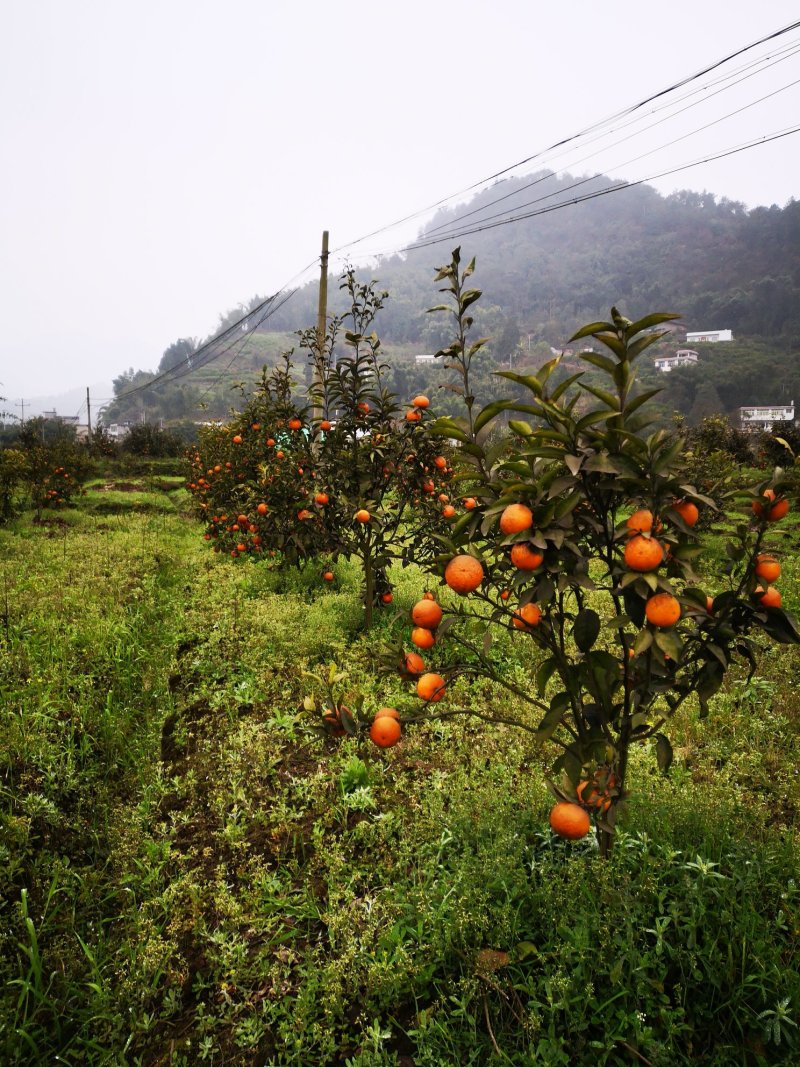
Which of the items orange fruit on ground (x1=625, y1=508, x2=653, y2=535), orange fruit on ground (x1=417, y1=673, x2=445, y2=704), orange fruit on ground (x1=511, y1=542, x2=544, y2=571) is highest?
orange fruit on ground (x1=625, y1=508, x2=653, y2=535)

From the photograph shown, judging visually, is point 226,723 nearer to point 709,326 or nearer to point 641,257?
point 709,326

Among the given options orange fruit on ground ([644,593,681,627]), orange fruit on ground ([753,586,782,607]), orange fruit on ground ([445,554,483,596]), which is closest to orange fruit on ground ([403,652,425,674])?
orange fruit on ground ([445,554,483,596])

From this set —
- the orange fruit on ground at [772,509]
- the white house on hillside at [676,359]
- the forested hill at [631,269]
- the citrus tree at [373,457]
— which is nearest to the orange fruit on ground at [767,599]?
the orange fruit on ground at [772,509]

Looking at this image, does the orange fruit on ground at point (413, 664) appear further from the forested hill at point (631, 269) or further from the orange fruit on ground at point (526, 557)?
the forested hill at point (631, 269)

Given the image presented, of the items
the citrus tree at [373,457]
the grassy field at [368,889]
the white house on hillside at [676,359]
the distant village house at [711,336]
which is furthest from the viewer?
the distant village house at [711,336]

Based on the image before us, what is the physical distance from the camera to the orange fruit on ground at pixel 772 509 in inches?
58.3

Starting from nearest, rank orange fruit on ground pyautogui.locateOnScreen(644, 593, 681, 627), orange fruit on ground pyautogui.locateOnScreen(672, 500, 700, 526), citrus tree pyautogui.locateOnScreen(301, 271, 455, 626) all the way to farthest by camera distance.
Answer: orange fruit on ground pyautogui.locateOnScreen(644, 593, 681, 627), orange fruit on ground pyautogui.locateOnScreen(672, 500, 700, 526), citrus tree pyautogui.locateOnScreen(301, 271, 455, 626)

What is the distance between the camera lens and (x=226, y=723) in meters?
3.42

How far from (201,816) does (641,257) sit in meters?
115

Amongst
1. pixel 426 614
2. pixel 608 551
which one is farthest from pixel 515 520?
pixel 426 614

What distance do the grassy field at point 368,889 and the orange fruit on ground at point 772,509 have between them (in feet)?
3.68

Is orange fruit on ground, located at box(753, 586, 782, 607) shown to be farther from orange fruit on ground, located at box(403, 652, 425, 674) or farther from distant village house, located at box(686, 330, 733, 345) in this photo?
distant village house, located at box(686, 330, 733, 345)

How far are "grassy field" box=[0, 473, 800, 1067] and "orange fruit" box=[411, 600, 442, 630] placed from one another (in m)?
0.23

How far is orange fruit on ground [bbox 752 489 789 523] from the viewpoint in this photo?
1.48 m
